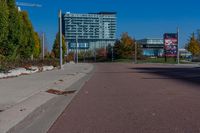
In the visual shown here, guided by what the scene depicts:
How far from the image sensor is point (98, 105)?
603 inches

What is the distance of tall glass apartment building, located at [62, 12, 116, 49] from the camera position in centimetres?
16062

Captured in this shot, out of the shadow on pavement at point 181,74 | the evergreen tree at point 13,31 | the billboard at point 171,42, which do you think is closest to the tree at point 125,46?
the billboard at point 171,42

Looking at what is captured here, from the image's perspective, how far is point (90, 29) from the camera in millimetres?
177125

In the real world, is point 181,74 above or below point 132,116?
below

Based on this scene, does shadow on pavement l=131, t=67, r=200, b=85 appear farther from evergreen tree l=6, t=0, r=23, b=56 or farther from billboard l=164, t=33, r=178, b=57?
billboard l=164, t=33, r=178, b=57

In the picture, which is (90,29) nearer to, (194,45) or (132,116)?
(194,45)

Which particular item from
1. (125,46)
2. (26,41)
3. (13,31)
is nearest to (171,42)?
(125,46)

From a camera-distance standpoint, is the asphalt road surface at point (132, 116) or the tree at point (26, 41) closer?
the asphalt road surface at point (132, 116)

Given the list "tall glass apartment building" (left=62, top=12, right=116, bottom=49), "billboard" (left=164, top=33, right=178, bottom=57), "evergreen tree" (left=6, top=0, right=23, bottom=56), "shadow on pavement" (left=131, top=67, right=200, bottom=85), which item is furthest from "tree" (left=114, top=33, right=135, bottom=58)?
"evergreen tree" (left=6, top=0, right=23, bottom=56)

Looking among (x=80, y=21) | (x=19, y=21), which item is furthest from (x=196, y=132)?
(x=80, y=21)

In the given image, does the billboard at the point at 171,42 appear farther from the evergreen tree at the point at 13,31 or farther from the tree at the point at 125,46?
the evergreen tree at the point at 13,31

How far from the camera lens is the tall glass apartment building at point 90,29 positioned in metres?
161

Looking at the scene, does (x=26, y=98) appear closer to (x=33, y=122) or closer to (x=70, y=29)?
(x=33, y=122)

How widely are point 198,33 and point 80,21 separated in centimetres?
4812
